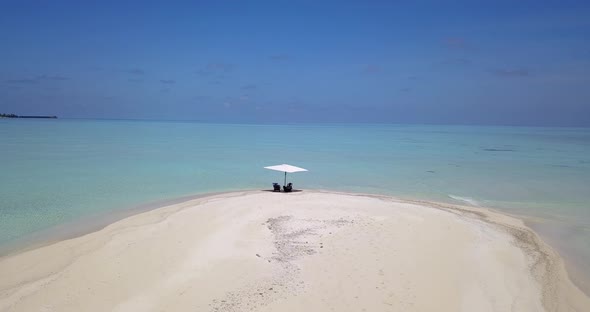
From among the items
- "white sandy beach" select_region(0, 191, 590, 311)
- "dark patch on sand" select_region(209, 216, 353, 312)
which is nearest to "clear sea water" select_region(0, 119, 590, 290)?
"white sandy beach" select_region(0, 191, 590, 311)

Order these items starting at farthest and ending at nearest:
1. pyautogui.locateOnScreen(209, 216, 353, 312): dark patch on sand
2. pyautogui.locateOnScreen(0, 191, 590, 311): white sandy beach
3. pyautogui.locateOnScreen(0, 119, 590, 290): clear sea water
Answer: pyautogui.locateOnScreen(0, 119, 590, 290): clear sea water
pyautogui.locateOnScreen(0, 191, 590, 311): white sandy beach
pyautogui.locateOnScreen(209, 216, 353, 312): dark patch on sand

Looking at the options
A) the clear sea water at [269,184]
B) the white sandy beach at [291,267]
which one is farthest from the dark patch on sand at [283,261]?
the clear sea water at [269,184]

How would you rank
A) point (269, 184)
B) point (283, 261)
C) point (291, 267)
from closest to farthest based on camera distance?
point (291, 267)
point (283, 261)
point (269, 184)

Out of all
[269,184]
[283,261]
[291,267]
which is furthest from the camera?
[269,184]

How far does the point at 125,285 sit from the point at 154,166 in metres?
20.1

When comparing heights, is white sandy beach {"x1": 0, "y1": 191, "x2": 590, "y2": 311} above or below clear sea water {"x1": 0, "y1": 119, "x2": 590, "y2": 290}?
above

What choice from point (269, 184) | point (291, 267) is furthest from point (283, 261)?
point (269, 184)

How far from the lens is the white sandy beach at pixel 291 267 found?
659 cm

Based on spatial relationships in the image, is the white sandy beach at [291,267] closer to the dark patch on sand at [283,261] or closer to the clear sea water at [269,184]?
the dark patch on sand at [283,261]

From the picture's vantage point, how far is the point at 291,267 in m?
7.87

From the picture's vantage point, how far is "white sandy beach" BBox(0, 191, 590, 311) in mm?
6586

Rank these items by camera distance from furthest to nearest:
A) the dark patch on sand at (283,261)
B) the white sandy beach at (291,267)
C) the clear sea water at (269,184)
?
the clear sea water at (269,184)
the white sandy beach at (291,267)
the dark patch on sand at (283,261)

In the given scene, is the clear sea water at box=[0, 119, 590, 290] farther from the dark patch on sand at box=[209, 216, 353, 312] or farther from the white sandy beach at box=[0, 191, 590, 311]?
the dark patch on sand at box=[209, 216, 353, 312]

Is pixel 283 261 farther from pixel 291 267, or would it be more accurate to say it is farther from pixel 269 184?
pixel 269 184
